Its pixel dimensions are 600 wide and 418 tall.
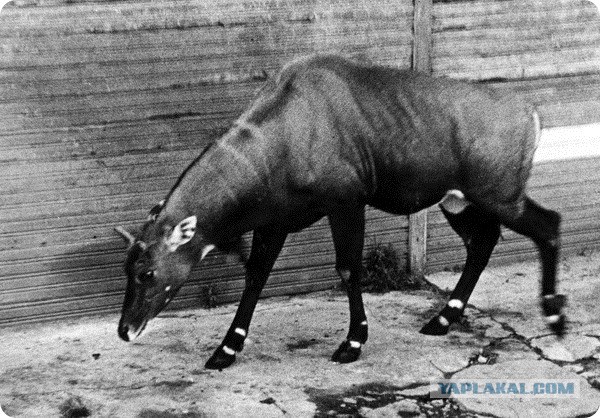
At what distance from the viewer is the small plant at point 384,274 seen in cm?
666

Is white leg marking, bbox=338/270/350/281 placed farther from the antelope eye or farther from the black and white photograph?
the antelope eye

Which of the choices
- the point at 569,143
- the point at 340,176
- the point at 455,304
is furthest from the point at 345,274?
the point at 569,143

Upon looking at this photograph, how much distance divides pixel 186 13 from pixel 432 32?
67.1 inches

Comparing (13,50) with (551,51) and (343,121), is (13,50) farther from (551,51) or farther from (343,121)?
(551,51)

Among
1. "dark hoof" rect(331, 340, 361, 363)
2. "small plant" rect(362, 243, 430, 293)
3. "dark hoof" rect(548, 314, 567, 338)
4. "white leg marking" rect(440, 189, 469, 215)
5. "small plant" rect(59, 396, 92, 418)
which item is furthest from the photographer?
"small plant" rect(362, 243, 430, 293)

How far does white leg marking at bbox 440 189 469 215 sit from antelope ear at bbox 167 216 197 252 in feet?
5.05

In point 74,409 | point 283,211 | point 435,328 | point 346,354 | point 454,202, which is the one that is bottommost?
point 435,328

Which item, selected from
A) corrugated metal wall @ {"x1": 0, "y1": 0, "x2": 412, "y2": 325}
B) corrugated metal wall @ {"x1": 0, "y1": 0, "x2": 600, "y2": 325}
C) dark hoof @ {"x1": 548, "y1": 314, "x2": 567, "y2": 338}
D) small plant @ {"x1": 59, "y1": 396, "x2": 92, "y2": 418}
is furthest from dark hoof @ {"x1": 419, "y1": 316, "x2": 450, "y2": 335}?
small plant @ {"x1": 59, "y1": 396, "x2": 92, "y2": 418}

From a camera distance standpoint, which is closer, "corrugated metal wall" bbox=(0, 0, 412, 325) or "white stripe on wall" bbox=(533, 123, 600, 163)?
"corrugated metal wall" bbox=(0, 0, 412, 325)

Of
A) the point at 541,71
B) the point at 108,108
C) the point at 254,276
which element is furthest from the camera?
the point at 541,71

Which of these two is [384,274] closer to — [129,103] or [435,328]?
[435,328]

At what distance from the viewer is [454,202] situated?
5.79 metres

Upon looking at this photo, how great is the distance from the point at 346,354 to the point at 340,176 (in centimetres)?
101

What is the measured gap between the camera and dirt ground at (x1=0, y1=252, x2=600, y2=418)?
4.98 m
